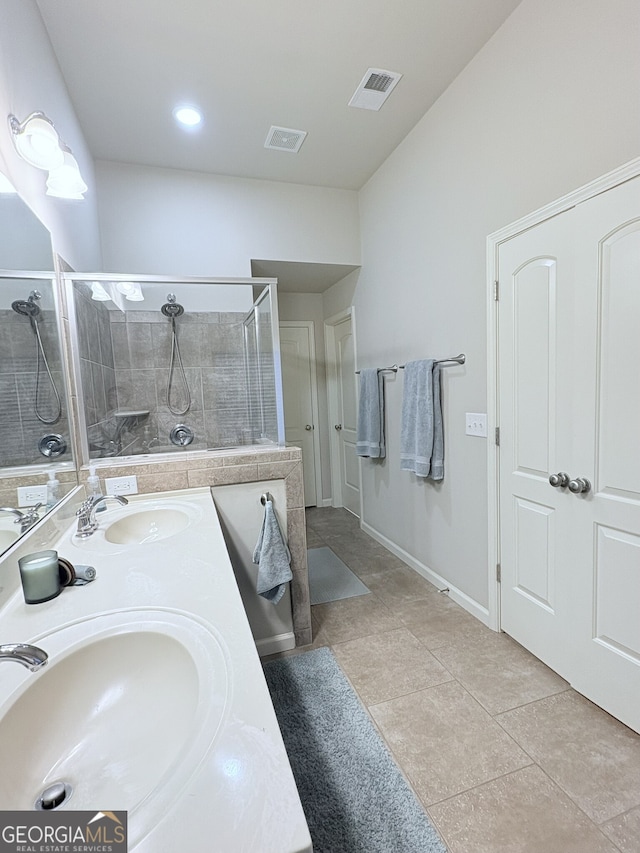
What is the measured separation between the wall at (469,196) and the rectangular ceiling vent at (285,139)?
70 cm

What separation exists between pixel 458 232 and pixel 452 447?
49.3 inches

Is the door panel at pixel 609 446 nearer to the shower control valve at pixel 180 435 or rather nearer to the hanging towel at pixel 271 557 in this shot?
the hanging towel at pixel 271 557

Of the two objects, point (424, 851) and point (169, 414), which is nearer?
point (424, 851)

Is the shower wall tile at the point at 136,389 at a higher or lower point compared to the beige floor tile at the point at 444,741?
higher

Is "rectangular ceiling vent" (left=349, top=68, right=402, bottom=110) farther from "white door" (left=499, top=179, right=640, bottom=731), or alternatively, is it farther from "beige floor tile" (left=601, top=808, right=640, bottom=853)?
"beige floor tile" (left=601, top=808, right=640, bottom=853)

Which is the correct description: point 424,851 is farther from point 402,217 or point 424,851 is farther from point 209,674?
point 402,217

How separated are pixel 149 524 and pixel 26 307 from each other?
940 millimetres

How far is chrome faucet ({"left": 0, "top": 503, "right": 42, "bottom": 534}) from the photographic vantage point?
44.1 inches

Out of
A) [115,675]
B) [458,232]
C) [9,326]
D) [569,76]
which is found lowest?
[115,675]

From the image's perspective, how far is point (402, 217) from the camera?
284 cm

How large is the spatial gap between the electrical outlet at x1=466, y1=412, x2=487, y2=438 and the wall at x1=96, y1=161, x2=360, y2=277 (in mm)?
1939

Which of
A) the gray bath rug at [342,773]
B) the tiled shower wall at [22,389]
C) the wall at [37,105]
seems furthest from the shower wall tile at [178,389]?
the gray bath rug at [342,773]

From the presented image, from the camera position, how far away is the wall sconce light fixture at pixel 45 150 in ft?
4.30

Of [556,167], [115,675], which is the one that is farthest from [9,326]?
[556,167]
